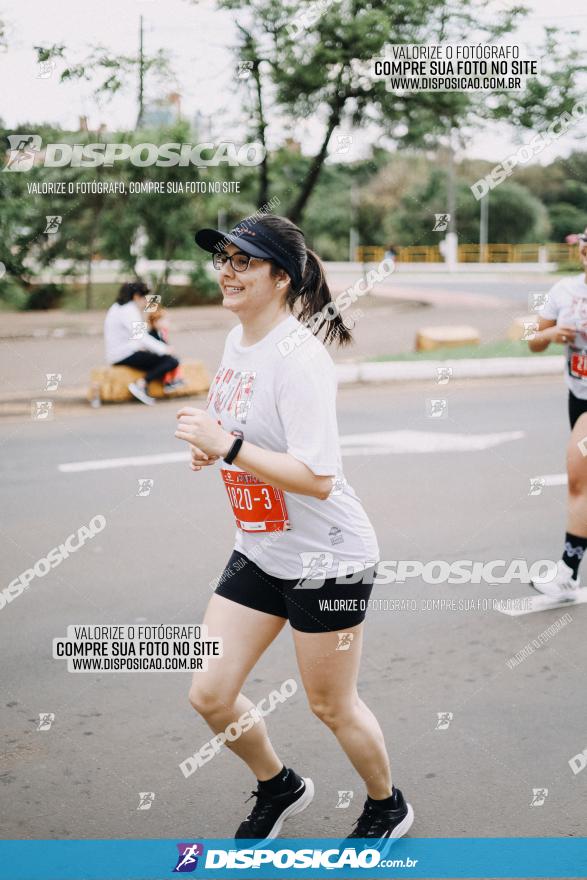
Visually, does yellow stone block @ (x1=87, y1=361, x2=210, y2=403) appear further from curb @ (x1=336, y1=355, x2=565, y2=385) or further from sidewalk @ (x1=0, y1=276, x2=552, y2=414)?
curb @ (x1=336, y1=355, x2=565, y2=385)

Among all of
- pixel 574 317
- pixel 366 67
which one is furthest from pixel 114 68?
pixel 574 317

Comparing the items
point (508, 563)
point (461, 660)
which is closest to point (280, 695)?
point (461, 660)

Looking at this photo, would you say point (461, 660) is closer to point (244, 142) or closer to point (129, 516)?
point (129, 516)

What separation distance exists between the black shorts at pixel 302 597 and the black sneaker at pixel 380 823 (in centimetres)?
65

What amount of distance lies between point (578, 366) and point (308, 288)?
236 centimetres

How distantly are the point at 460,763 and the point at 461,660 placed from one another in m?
0.88

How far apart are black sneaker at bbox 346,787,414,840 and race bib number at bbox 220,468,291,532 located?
922 millimetres

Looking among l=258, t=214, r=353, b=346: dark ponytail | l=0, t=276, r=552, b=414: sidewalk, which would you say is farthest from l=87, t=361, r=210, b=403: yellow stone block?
l=258, t=214, r=353, b=346: dark ponytail

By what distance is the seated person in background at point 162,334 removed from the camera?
11750mm

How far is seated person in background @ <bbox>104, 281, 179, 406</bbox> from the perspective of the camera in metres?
11.0

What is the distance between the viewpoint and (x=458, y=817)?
317 centimetres

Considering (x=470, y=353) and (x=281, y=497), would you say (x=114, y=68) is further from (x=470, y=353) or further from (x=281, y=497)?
(x=281, y=497)

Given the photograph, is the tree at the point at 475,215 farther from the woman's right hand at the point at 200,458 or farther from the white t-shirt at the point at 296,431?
the woman's right hand at the point at 200,458

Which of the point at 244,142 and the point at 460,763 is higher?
the point at 244,142
